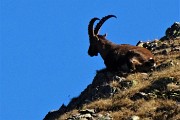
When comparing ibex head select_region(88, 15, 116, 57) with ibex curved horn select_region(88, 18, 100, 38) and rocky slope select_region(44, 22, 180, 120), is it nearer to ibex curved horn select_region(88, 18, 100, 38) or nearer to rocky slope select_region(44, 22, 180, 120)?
ibex curved horn select_region(88, 18, 100, 38)

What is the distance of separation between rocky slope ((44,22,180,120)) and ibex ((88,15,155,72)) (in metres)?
0.52

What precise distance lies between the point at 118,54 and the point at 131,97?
5.74 metres

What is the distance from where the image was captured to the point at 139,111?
17844mm

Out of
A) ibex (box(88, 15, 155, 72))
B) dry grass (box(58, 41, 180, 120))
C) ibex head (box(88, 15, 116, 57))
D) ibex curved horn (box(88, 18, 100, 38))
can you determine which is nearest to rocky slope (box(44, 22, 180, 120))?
dry grass (box(58, 41, 180, 120))

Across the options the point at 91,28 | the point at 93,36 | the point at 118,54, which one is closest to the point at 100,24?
the point at 91,28

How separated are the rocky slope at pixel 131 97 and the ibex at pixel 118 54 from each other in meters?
0.52

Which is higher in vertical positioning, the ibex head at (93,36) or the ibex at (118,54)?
the ibex head at (93,36)

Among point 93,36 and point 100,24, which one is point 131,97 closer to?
point 100,24

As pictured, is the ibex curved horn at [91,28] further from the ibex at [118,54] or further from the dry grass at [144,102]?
the dry grass at [144,102]

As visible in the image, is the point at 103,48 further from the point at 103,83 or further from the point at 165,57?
the point at 103,83

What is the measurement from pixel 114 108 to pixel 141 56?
17.7ft

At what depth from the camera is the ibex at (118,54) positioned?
77.2 ft

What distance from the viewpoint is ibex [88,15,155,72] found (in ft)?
77.2

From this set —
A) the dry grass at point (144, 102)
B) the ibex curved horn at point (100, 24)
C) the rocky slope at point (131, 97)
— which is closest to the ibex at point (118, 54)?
the ibex curved horn at point (100, 24)
